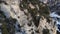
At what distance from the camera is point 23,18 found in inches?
309

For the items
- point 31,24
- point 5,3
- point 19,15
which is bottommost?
point 31,24

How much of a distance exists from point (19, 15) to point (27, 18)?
0.62 metres

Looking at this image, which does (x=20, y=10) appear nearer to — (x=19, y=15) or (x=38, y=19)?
(x=19, y=15)

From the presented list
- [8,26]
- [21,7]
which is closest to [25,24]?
[21,7]

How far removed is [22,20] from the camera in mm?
7691

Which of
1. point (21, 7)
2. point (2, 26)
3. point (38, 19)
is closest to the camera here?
point (2, 26)

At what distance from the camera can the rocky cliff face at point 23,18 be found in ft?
22.3

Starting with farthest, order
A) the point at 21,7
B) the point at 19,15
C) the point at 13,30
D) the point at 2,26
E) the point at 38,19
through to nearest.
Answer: the point at 38,19 < the point at 21,7 < the point at 19,15 < the point at 13,30 < the point at 2,26

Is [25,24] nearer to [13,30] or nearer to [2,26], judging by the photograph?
[13,30]

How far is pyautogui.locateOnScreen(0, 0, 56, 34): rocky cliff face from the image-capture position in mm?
6789

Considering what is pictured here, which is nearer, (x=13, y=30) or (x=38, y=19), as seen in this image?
(x=13, y=30)

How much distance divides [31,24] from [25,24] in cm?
58

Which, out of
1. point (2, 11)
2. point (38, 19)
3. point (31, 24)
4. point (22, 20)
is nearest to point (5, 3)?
point (2, 11)

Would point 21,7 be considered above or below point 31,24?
above
